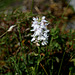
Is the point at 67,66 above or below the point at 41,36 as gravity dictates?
below

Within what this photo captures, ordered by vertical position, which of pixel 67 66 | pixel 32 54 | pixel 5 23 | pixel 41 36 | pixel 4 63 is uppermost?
pixel 5 23

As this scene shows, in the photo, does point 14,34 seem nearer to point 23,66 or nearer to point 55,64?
point 23,66

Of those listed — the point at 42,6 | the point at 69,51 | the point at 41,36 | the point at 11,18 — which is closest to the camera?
the point at 41,36

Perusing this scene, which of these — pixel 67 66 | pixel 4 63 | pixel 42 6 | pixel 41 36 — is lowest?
pixel 67 66

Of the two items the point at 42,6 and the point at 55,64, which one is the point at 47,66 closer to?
the point at 55,64

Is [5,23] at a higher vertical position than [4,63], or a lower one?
higher

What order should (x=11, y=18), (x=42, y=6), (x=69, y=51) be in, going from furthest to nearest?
(x=42, y=6), (x=11, y=18), (x=69, y=51)

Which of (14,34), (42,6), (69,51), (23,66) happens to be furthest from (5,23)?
(42,6)

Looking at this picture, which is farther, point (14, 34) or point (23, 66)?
point (14, 34)

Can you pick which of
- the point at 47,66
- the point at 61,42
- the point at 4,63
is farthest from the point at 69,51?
the point at 4,63
